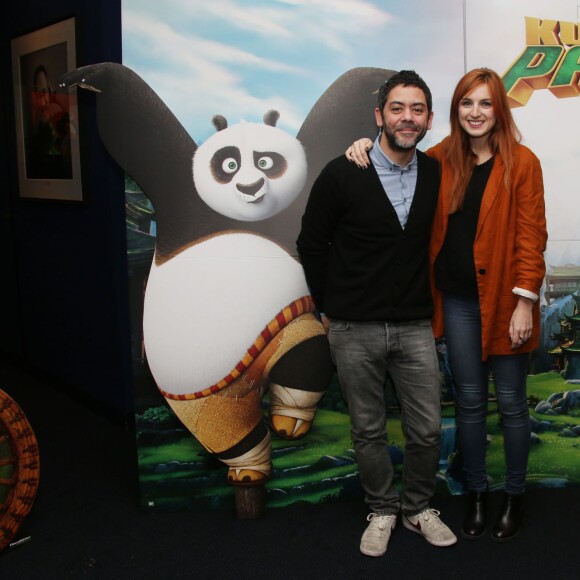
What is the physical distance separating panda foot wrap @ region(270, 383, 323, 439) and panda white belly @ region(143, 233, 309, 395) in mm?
204

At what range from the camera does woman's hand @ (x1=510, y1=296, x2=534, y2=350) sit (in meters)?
2.15

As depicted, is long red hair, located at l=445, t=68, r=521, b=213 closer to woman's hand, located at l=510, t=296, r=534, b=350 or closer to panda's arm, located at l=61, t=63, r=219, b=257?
woman's hand, located at l=510, t=296, r=534, b=350

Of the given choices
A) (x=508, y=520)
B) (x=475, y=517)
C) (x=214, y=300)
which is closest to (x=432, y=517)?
(x=475, y=517)

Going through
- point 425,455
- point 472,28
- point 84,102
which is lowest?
point 425,455

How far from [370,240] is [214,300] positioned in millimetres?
576

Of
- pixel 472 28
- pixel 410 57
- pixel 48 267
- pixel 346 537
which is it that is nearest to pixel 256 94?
pixel 410 57

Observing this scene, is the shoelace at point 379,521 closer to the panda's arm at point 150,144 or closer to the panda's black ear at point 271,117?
the panda's arm at point 150,144

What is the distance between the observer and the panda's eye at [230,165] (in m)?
2.34

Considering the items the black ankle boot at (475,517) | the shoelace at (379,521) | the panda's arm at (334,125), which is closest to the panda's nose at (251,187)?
the panda's arm at (334,125)

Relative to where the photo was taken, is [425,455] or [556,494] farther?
[556,494]

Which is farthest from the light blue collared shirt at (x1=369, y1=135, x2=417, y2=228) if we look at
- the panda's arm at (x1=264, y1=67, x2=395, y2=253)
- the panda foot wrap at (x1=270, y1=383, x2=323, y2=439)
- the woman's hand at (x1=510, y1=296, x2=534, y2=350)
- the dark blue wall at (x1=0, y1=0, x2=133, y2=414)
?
the dark blue wall at (x1=0, y1=0, x2=133, y2=414)

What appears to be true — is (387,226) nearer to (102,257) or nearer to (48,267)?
(102,257)

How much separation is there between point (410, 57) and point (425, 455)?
1.29 metres

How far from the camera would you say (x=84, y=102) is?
3324 millimetres
